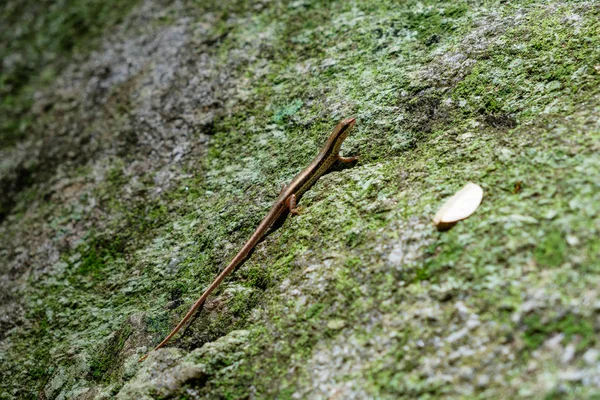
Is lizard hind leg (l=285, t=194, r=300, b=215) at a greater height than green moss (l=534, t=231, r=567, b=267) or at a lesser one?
greater

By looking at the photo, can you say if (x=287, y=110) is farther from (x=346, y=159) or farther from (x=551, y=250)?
(x=551, y=250)

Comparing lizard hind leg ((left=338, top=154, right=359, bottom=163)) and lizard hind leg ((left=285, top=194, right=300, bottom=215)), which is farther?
lizard hind leg ((left=338, top=154, right=359, bottom=163))

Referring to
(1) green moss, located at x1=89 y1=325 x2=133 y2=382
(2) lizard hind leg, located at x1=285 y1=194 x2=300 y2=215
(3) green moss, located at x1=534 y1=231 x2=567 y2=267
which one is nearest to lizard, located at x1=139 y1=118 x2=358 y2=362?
(2) lizard hind leg, located at x1=285 y1=194 x2=300 y2=215

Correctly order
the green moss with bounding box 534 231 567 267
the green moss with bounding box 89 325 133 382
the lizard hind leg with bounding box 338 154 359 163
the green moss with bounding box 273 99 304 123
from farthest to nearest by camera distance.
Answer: the green moss with bounding box 273 99 304 123
the lizard hind leg with bounding box 338 154 359 163
the green moss with bounding box 89 325 133 382
the green moss with bounding box 534 231 567 267

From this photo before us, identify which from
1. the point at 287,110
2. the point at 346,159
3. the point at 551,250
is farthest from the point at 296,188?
the point at 551,250

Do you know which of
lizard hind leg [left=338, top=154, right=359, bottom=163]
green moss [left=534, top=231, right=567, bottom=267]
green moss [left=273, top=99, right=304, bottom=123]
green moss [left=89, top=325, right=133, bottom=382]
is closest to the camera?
green moss [left=534, top=231, right=567, bottom=267]

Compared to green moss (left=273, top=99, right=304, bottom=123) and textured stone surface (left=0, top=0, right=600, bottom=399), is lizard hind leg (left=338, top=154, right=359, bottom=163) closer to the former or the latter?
textured stone surface (left=0, top=0, right=600, bottom=399)

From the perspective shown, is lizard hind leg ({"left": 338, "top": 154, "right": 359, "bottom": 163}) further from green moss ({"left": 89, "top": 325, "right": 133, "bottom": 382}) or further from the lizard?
green moss ({"left": 89, "top": 325, "right": 133, "bottom": 382})

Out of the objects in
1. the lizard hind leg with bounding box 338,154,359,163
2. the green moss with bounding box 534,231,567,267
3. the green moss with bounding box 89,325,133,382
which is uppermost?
the lizard hind leg with bounding box 338,154,359,163
